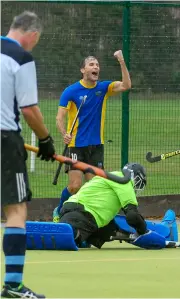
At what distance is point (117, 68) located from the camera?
14.4m

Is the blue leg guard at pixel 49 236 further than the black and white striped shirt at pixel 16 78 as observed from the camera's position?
Yes

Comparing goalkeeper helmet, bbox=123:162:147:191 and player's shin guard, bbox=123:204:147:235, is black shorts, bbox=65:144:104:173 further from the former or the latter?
player's shin guard, bbox=123:204:147:235

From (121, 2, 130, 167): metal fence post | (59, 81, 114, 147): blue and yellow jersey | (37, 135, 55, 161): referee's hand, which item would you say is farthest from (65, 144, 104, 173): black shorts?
(37, 135, 55, 161): referee's hand

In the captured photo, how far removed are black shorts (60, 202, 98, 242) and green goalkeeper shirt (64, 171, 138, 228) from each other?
40 millimetres

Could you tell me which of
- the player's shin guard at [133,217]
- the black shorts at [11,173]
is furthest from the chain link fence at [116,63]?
the black shorts at [11,173]

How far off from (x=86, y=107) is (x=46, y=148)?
4629 mm

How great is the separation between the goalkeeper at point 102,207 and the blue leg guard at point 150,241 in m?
0.10

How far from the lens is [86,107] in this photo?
12641 mm

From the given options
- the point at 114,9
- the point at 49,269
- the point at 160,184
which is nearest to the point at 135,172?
the point at 49,269

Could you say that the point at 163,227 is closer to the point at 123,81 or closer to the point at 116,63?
the point at 123,81

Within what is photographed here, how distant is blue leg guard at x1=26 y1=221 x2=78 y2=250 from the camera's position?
10.3 meters

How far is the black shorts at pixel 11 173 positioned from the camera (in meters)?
7.86

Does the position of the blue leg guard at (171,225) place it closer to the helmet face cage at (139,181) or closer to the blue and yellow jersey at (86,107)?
the helmet face cage at (139,181)

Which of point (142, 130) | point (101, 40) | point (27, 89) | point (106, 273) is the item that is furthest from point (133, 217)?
point (142, 130)
